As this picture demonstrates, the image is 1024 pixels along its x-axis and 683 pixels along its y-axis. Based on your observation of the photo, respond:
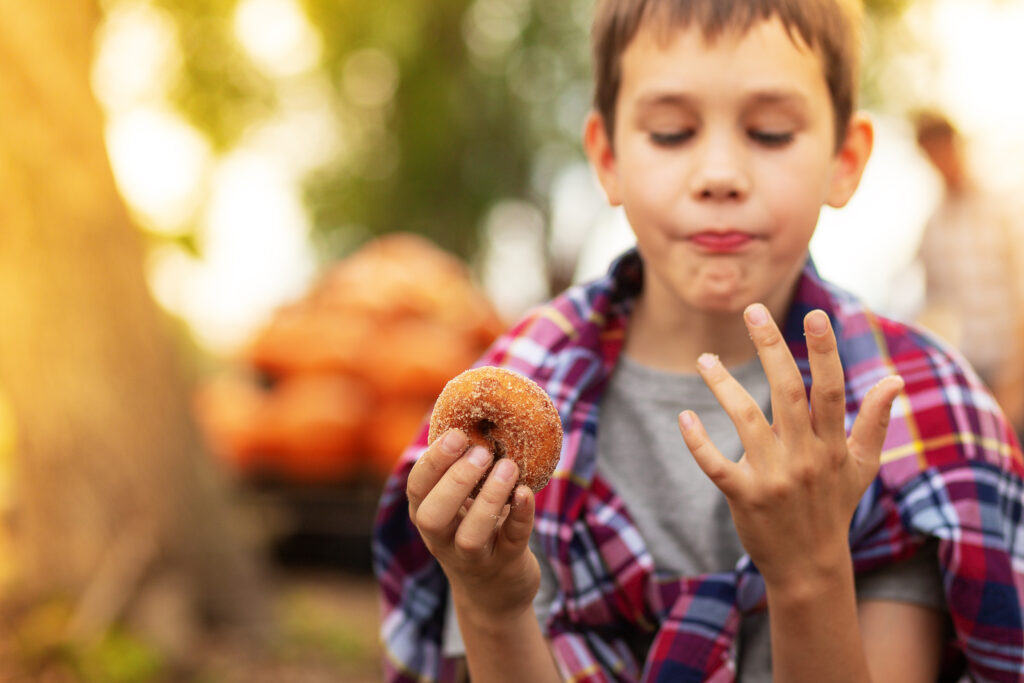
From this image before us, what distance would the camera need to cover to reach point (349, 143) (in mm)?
11781

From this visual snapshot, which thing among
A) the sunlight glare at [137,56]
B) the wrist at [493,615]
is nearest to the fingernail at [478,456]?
the wrist at [493,615]

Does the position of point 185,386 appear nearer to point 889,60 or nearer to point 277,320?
point 277,320

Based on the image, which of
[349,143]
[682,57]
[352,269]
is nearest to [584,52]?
[349,143]

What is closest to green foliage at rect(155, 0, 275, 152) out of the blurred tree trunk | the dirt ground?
the blurred tree trunk

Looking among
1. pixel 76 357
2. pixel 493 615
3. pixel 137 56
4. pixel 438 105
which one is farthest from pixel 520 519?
pixel 438 105

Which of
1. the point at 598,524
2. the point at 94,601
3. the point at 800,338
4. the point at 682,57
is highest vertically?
the point at 682,57

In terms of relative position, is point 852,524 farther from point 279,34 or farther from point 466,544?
point 279,34

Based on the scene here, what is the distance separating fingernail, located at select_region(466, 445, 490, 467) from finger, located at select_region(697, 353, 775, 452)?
0.31 m

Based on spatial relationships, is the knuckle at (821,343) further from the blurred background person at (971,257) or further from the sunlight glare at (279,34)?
the sunlight glare at (279,34)

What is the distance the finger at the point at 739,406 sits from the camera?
46.8 inches

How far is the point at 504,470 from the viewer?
4.03 feet

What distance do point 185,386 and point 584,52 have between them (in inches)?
306

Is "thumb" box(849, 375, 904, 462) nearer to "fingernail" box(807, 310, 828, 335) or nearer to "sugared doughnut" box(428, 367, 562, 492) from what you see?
"fingernail" box(807, 310, 828, 335)

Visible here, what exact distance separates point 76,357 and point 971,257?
478 cm
